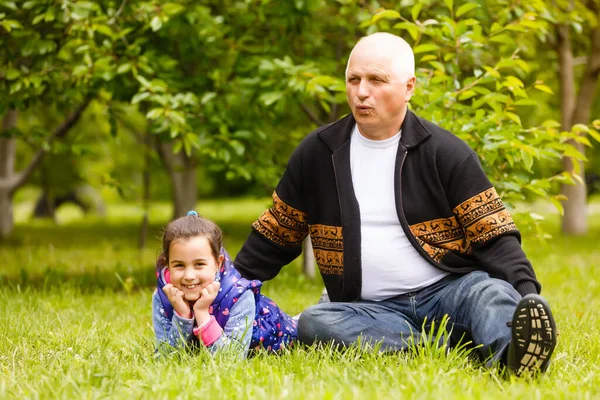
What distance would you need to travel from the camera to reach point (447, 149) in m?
3.39

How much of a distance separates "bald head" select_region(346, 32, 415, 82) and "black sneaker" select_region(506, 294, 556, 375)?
1144 millimetres

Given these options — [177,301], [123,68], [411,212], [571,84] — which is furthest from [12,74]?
[571,84]

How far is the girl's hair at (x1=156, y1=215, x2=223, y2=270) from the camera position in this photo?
3.21 meters

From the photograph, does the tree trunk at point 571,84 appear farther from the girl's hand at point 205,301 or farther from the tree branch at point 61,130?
the girl's hand at point 205,301

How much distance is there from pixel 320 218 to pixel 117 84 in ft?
8.82

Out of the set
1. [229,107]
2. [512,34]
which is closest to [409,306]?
[229,107]

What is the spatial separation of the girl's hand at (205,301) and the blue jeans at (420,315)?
0.45 metres

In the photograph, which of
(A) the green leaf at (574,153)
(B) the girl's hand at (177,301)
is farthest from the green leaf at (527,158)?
(B) the girl's hand at (177,301)

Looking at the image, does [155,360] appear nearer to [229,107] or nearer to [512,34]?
[229,107]

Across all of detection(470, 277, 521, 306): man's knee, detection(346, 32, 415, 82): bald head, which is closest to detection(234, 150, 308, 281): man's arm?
detection(346, 32, 415, 82): bald head

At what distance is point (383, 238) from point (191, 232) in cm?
85

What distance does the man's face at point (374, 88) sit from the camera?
10.7 ft

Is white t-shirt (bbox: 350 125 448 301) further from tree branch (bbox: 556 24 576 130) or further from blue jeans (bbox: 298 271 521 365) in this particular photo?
tree branch (bbox: 556 24 576 130)

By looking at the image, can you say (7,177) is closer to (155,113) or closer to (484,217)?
(155,113)
